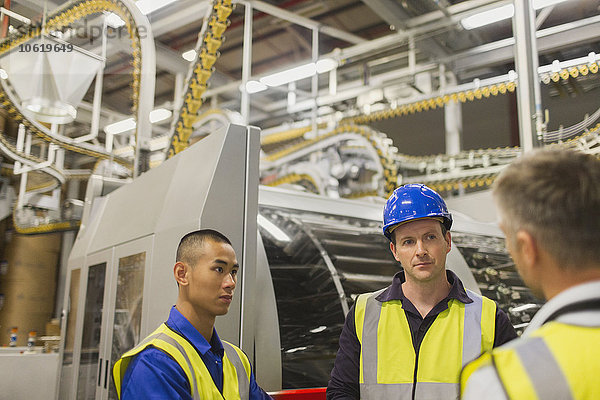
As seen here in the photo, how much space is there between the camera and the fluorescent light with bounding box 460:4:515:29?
22.8 ft

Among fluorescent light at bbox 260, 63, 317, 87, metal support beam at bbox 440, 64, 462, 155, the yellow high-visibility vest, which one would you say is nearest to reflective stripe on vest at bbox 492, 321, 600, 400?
the yellow high-visibility vest

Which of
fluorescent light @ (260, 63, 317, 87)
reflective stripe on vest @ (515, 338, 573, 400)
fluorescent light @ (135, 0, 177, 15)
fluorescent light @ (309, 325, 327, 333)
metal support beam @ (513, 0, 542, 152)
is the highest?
fluorescent light @ (260, 63, 317, 87)

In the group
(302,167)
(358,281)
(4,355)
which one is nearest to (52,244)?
(4,355)

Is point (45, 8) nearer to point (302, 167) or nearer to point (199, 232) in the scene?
A: point (302, 167)

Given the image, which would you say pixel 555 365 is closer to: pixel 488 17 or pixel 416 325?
pixel 416 325

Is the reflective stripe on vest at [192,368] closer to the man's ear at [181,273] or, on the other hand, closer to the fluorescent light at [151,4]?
the man's ear at [181,273]

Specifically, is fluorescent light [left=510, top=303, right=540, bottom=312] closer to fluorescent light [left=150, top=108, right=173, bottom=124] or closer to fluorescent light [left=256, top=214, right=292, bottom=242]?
fluorescent light [left=256, top=214, right=292, bottom=242]

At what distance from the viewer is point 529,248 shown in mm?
1016

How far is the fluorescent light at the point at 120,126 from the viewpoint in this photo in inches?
411

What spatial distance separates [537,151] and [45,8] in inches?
240

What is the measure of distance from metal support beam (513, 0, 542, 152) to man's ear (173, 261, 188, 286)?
242 cm

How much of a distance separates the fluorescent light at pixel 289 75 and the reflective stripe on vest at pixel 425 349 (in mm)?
6704

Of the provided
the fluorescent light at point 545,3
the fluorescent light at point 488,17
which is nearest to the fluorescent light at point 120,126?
the fluorescent light at point 488,17

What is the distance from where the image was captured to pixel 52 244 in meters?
10.3
